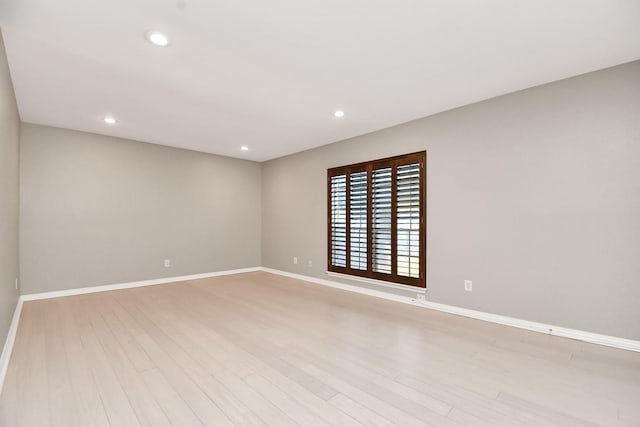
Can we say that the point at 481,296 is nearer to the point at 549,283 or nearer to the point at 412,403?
the point at 549,283

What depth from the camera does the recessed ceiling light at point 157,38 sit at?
220 centimetres

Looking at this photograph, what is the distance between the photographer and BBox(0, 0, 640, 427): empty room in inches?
76.5

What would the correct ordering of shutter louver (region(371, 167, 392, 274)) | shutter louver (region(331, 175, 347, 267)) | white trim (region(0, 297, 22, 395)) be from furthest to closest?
shutter louver (region(331, 175, 347, 267)) → shutter louver (region(371, 167, 392, 274)) → white trim (region(0, 297, 22, 395))

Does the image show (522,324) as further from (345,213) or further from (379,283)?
(345,213)

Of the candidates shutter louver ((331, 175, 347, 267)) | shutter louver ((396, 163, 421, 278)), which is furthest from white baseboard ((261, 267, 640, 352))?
shutter louver ((331, 175, 347, 267))

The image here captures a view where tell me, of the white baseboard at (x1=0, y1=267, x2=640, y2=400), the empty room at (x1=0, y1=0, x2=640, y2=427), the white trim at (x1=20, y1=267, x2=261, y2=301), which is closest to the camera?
the empty room at (x1=0, y1=0, x2=640, y2=427)

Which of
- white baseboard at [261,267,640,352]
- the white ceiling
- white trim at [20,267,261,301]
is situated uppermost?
the white ceiling

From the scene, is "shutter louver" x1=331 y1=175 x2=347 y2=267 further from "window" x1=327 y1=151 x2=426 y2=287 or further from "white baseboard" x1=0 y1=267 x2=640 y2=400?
"white baseboard" x1=0 y1=267 x2=640 y2=400

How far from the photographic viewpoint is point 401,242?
414 centimetres

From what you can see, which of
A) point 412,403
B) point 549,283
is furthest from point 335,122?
point 412,403

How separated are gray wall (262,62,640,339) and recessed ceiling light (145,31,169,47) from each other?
3035 millimetres

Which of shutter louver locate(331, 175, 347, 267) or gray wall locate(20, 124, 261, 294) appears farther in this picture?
shutter louver locate(331, 175, 347, 267)

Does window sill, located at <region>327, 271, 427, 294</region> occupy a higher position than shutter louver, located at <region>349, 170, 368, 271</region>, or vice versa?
shutter louver, located at <region>349, 170, 368, 271</region>

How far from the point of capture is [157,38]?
2.25m
